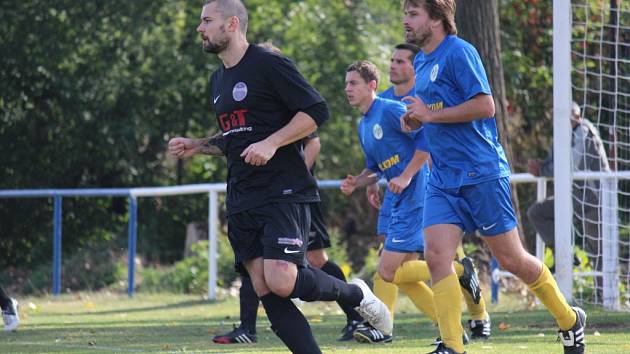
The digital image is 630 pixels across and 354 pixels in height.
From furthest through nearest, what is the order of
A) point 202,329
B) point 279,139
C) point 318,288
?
point 202,329, point 318,288, point 279,139

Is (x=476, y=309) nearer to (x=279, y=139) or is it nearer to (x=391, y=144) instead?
(x=391, y=144)

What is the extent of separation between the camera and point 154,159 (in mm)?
20250

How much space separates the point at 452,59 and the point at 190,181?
13.7 m

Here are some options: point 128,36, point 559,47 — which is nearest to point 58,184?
point 128,36

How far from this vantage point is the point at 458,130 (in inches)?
277

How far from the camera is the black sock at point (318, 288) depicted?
6668 millimetres

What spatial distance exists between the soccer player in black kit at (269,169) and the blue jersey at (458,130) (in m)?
0.74

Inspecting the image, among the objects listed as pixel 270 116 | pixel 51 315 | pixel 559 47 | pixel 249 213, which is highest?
pixel 559 47

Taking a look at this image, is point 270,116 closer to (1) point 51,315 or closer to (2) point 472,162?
(2) point 472,162

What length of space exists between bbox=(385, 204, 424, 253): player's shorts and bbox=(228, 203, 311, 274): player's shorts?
213 cm

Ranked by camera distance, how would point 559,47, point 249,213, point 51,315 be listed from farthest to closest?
1. point 51,315
2. point 559,47
3. point 249,213

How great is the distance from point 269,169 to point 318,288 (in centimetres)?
69

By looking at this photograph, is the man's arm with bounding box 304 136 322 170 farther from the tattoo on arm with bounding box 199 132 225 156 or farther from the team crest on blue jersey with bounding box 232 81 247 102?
the team crest on blue jersey with bounding box 232 81 247 102

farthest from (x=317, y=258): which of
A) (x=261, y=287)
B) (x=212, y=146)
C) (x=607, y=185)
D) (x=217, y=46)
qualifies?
(x=607, y=185)
